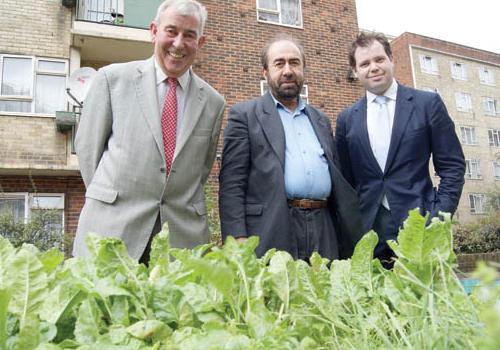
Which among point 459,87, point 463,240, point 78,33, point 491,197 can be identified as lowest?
point 463,240

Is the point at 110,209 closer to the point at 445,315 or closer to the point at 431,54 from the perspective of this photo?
the point at 445,315

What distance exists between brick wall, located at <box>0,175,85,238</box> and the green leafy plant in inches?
381

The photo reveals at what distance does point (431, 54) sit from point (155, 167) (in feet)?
115

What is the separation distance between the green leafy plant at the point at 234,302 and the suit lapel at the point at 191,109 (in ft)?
4.90

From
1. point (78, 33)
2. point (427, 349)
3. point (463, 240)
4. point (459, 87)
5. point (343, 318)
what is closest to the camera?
point (427, 349)

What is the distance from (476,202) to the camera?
111 ft

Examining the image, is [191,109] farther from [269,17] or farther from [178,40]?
[269,17]

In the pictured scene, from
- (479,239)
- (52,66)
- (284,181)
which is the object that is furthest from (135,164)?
(479,239)

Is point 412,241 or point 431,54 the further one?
point 431,54

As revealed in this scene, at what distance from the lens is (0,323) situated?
62 cm

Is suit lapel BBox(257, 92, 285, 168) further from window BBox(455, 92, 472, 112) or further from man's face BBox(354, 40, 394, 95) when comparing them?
window BBox(455, 92, 472, 112)

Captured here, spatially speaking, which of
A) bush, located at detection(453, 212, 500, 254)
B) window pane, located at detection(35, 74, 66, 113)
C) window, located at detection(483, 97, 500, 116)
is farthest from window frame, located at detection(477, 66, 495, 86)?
window pane, located at detection(35, 74, 66, 113)

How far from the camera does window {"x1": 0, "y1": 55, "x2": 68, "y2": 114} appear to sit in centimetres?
1040

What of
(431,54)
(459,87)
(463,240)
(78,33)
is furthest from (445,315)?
(459,87)
